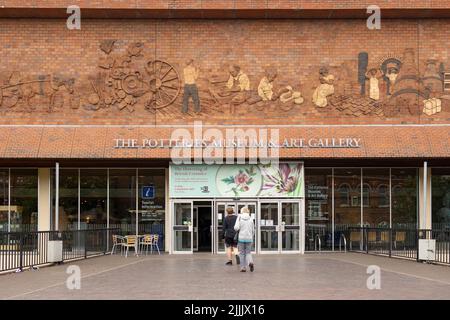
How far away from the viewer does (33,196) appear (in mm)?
28062

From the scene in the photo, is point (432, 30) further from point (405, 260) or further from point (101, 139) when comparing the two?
point (101, 139)

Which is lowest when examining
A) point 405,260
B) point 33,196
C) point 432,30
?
point 405,260

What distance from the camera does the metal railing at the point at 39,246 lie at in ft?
58.7

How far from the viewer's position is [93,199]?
92.5 ft

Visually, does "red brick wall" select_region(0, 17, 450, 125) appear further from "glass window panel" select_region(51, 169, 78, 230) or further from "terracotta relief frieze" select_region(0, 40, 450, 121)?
"glass window panel" select_region(51, 169, 78, 230)

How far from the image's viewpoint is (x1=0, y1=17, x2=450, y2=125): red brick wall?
88.1 ft

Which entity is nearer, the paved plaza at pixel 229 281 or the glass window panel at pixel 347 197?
the paved plaza at pixel 229 281

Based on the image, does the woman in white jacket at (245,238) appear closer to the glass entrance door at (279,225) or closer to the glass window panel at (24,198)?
the glass entrance door at (279,225)

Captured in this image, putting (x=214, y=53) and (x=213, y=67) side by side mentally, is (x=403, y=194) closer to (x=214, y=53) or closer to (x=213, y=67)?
(x=213, y=67)

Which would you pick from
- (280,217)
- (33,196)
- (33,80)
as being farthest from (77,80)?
(280,217)

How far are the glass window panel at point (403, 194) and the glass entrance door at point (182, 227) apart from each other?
8.70 metres

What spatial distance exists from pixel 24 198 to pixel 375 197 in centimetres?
1497

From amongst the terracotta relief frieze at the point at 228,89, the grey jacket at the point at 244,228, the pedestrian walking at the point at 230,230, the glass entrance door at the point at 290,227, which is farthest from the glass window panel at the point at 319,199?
the grey jacket at the point at 244,228

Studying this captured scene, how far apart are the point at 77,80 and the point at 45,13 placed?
295 cm
